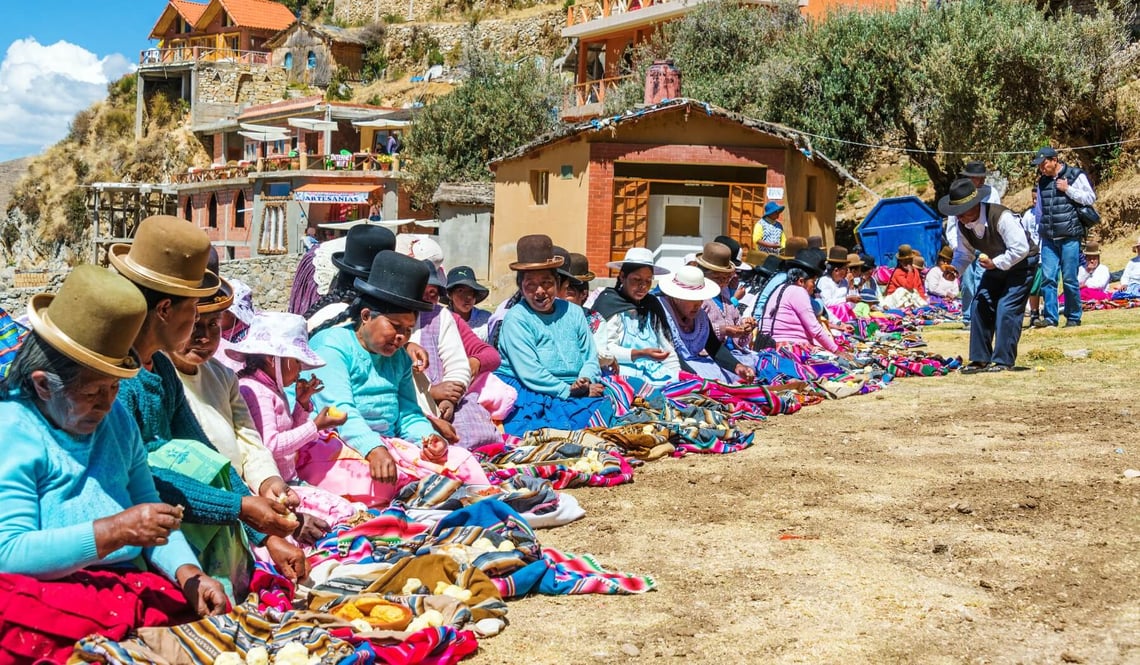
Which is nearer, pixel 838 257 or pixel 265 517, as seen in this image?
pixel 265 517

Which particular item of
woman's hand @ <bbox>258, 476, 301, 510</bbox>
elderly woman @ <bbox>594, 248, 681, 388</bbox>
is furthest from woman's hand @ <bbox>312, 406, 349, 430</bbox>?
elderly woman @ <bbox>594, 248, 681, 388</bbox>

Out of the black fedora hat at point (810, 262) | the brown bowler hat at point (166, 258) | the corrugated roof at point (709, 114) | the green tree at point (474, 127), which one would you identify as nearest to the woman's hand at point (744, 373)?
the black fedora hat at point (810, 262)

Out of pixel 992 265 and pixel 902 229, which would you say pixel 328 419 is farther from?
pixel 902 229

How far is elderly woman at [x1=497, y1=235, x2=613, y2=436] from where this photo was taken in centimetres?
787

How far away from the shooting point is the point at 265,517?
4043 mm

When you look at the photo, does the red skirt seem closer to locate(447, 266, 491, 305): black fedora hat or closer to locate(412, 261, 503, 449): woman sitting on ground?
locate(412, 261, 503, 449): woman sitting on ground

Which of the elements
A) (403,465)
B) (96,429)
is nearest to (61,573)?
(96,429)

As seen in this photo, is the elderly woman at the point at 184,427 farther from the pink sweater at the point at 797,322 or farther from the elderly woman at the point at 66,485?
the pink sweater at the point at 797,322

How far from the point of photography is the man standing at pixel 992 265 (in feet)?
33.0

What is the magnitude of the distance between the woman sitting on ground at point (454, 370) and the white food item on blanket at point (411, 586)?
8.94 ft

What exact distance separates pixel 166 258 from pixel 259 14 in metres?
68.4

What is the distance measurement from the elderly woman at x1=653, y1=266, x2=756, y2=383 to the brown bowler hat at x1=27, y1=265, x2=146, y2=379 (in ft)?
20.4

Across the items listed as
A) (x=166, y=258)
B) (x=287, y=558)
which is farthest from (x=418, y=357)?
(x=166, y=258)

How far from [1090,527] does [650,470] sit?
100 inches
